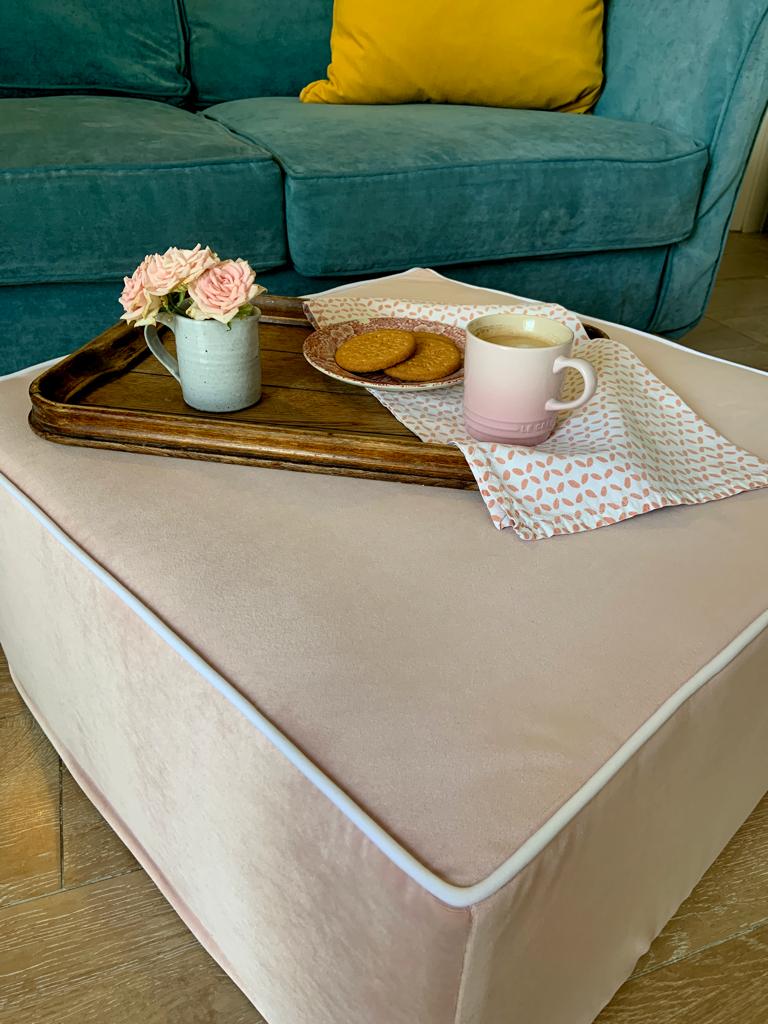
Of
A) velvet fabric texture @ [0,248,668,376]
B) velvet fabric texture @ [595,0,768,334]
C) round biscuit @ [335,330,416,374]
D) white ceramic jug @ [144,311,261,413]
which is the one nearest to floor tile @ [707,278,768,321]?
velvet fabric texture @ [595,0,768,334]

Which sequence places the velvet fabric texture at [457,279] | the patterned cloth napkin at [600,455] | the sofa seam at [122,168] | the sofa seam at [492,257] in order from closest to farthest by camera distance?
the patterned cloth napkin at [600,455]
the sofa seam at [122,168]
the velvet fabric texture at [457,279]
the sofa seam at [492,257]

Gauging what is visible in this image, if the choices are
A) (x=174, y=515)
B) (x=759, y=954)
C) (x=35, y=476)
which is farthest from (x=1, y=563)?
(x=759, y=954)

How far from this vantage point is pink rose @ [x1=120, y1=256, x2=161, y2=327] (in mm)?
744

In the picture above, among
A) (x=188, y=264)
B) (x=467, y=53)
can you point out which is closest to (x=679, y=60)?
(x=467, y=53)

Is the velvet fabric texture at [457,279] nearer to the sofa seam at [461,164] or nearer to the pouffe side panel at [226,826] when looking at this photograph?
the sofa seam at [461,164]

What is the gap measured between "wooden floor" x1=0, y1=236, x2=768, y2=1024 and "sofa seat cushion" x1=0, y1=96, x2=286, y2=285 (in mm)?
838

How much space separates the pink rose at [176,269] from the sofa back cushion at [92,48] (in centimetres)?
136

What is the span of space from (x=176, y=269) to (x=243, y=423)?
0.14 metres

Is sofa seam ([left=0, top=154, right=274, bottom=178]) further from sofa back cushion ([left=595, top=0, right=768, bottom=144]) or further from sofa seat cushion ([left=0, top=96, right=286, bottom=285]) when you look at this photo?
sofa back cushion ([left=595, top=0, right=768, bottom=144])

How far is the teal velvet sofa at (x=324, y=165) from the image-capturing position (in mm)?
1385

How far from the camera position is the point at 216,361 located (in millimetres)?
763

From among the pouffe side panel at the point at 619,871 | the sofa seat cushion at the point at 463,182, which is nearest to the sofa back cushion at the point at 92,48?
the sofa seat cushion at the point at 463,182

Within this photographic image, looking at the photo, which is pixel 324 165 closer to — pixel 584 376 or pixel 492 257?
pixel 492 257

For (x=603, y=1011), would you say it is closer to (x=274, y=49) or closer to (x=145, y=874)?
(x=145, y=874)
